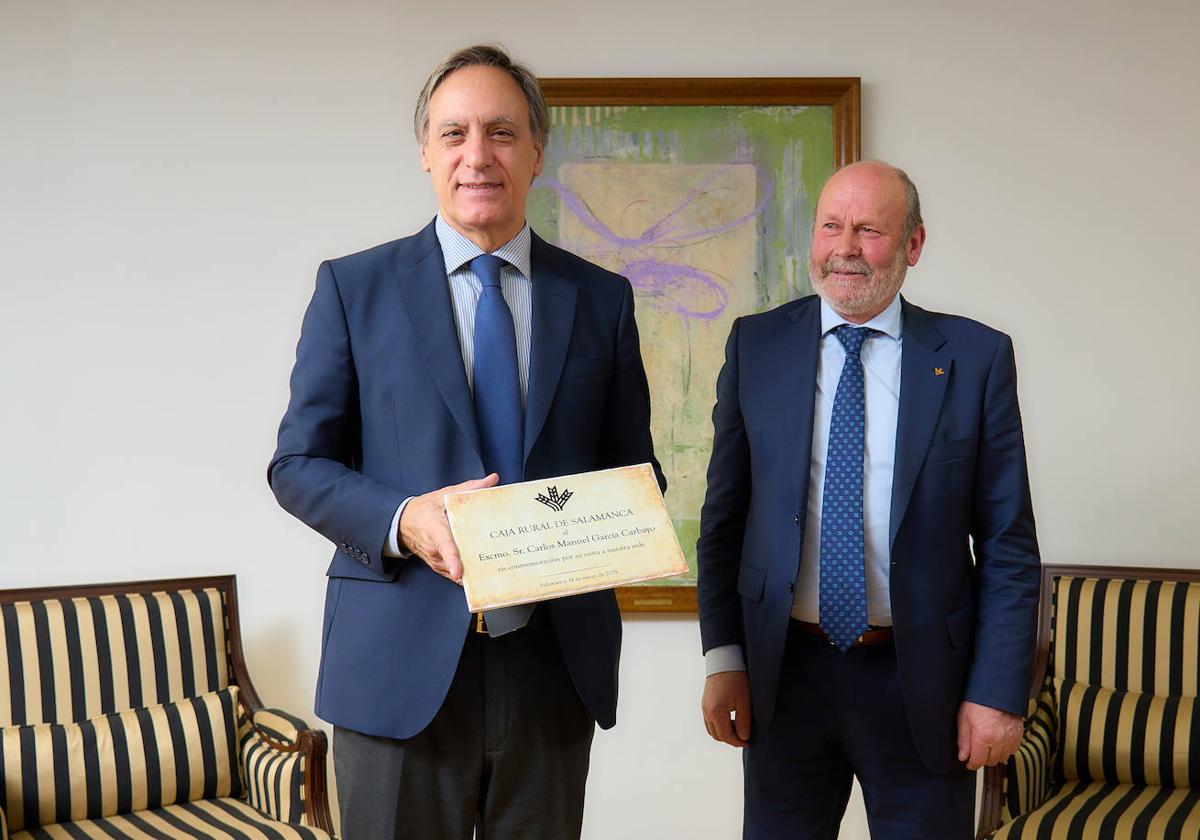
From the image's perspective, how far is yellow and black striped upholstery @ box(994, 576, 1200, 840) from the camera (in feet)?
9.89

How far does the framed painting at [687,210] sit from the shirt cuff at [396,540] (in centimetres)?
208

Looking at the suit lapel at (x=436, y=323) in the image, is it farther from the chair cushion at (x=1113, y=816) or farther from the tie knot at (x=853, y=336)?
the chair cushion at (x=1113, y=816)

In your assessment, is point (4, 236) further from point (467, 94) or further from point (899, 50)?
point (899, 50)

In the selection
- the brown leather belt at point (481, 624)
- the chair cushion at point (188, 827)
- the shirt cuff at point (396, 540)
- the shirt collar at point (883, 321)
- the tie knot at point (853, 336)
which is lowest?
the chair cushion at point (188, 827)

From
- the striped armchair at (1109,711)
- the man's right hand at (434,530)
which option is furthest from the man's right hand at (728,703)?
the striped armchair at (1109,711)

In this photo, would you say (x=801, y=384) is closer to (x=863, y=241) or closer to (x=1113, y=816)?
(x=863, y=241)

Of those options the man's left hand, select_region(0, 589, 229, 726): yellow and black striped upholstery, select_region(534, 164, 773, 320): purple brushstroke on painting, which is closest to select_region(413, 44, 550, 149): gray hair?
the man's left hand

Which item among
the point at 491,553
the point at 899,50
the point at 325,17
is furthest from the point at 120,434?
the point at 899,50

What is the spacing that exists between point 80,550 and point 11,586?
0.77 ft

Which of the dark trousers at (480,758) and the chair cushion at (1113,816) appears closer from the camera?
the dark trousers at (480,758)

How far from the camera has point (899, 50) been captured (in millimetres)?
3662

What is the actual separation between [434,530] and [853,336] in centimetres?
108

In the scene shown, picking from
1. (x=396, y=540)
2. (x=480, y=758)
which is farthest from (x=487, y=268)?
(x=480, y=758)

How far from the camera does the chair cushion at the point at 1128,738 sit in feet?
10.3
